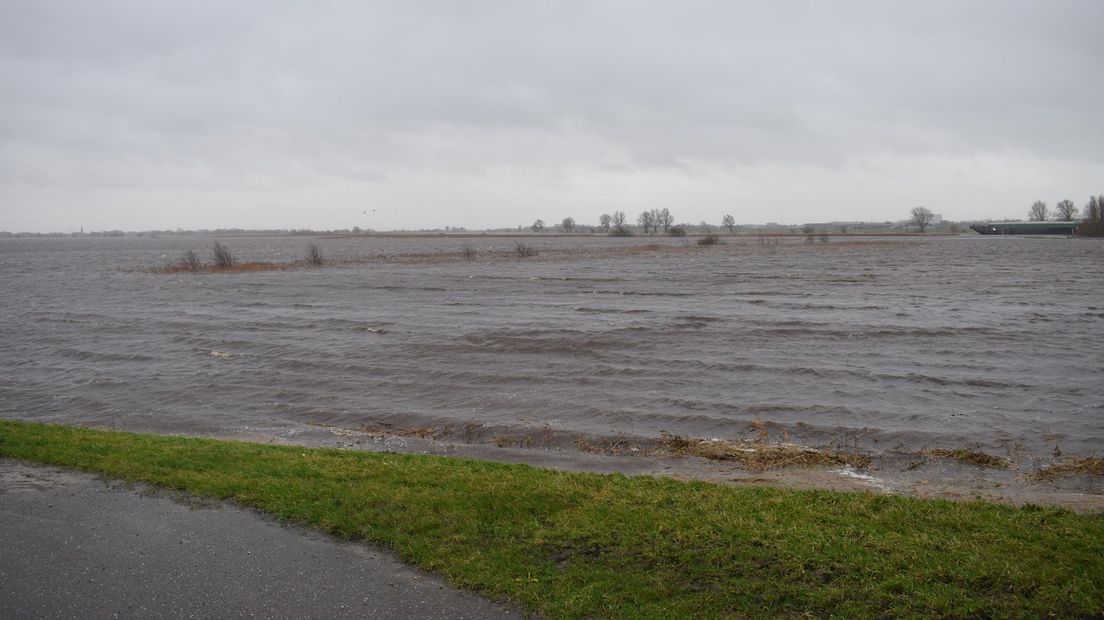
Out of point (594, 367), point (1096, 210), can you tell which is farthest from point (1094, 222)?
point (594, 367)

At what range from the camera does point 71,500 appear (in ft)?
25.1

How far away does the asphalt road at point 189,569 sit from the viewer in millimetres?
5449

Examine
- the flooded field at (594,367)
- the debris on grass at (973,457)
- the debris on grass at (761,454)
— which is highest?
the flooded field at (594,367)

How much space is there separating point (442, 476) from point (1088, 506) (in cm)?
745

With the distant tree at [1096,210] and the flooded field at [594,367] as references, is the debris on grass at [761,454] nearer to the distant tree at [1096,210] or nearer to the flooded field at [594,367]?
the flooded field at [594,367]

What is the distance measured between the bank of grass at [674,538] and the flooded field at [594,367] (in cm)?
381

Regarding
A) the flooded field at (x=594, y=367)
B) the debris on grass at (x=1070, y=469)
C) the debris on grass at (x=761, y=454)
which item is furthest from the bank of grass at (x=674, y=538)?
the flooded field at (x=594, y=367)

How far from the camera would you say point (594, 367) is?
59.5ft

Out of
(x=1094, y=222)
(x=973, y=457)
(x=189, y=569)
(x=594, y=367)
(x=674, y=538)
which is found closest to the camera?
(x=189, y=569)

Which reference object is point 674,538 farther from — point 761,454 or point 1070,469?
point 1070,469

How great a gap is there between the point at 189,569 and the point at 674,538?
4.22 metres

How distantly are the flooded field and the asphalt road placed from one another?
5.24 m

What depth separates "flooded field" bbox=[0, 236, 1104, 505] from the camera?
41.8 feet

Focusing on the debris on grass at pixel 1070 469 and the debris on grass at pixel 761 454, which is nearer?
the debris on grass at pixel 1070 469
